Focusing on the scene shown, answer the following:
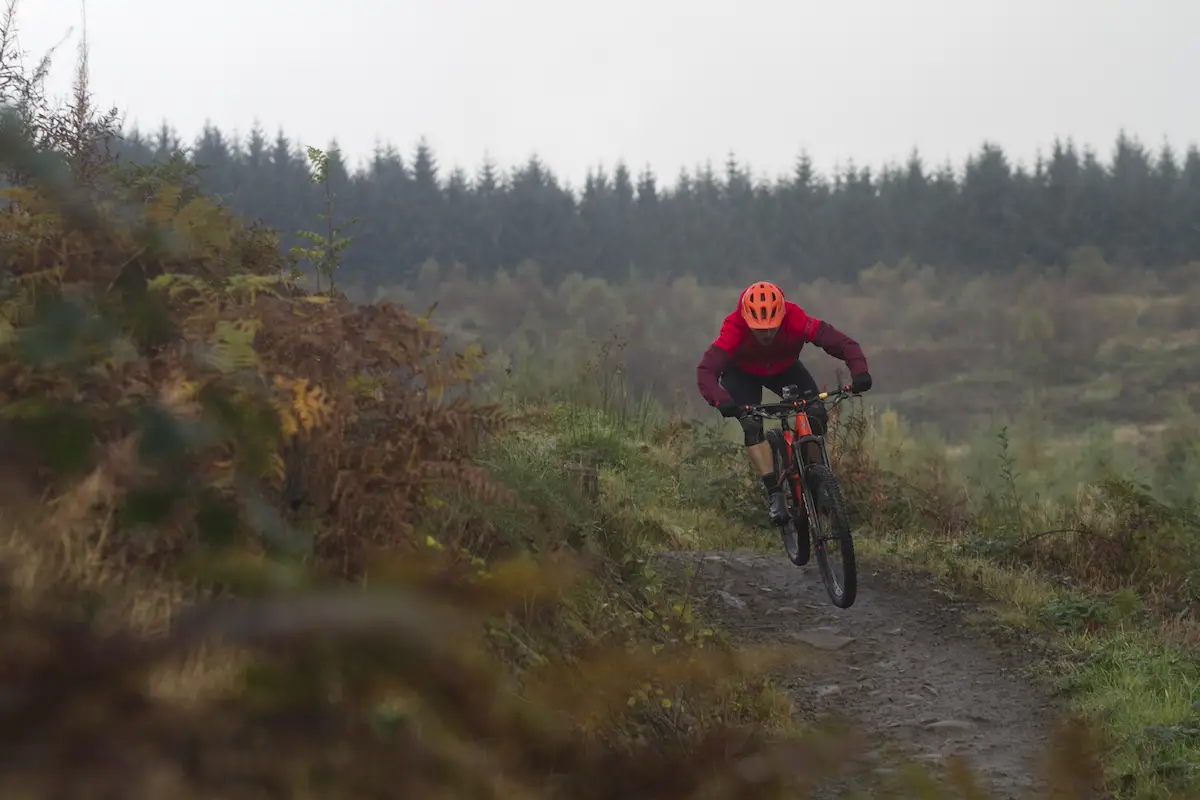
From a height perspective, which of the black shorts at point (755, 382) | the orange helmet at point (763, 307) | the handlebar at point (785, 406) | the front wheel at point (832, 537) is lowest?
the front wheel at point (832, 537)

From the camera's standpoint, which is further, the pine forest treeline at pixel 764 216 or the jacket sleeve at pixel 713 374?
the pine forest treeline at pixel 764 216

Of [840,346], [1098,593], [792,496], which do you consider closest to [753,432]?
[792,496]

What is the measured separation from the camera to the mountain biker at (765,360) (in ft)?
25.3

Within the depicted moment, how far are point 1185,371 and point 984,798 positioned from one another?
61250 millimetres

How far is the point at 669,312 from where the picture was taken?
2557 inches

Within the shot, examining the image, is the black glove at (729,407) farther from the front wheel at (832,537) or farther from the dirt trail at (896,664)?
the dirt trail at (896,664)

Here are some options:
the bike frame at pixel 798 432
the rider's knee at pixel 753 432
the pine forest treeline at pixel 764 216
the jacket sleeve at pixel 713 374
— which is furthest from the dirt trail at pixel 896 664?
the pine forest treeline at pixel 764 216

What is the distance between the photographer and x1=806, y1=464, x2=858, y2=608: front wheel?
7.15 meters

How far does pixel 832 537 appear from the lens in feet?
23.7

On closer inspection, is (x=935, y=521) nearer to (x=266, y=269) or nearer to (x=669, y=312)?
(x=266, y=269)

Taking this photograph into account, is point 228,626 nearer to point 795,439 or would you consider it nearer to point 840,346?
point 795,439

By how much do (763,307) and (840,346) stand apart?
60 cm

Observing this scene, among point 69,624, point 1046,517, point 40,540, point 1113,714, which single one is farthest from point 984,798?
point 1046,517

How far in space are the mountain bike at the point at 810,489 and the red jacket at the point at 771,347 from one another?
0.34 m
